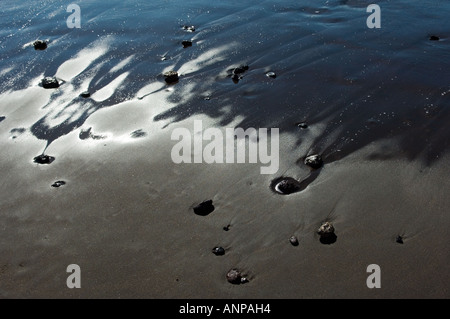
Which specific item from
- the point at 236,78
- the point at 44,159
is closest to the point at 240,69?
the point at 236,78

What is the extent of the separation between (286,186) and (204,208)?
35.7 inches

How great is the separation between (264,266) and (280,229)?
453mm

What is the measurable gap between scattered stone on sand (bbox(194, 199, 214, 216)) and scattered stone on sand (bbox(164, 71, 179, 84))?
9.15 feet

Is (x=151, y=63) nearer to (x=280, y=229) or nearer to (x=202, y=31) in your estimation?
(x=202, y=31)

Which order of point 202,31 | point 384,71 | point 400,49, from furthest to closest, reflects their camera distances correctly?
point 202,31 → point 400,49 → point 384,71

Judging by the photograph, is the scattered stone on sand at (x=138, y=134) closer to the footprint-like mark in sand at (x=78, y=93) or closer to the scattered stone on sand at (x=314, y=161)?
the footprint-like mark in sand at (x=78, y=93)

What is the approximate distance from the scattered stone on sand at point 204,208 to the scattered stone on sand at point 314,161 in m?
1.24

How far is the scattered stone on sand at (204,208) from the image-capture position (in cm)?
413

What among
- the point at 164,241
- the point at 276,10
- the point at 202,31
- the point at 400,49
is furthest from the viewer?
the point at 276,10

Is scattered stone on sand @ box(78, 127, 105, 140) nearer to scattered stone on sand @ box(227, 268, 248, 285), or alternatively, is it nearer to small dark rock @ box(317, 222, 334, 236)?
scattered stone on sand @ box(227, 268, 248, 285)

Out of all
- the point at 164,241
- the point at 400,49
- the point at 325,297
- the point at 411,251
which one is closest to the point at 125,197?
the point at 164,241

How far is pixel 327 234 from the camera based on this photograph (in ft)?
12.3

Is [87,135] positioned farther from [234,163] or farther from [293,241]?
[293,241]

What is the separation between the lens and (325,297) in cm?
334
